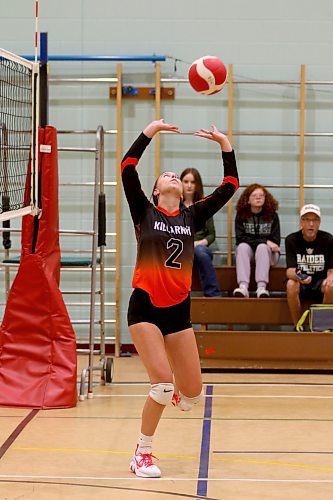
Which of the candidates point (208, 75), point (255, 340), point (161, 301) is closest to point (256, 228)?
point (255, 340)

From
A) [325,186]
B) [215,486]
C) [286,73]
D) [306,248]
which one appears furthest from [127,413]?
[286,73]

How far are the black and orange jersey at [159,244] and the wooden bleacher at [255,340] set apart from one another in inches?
140

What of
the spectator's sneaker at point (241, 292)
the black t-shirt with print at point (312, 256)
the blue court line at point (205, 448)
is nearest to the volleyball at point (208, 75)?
the blue court line at point (205, 448)

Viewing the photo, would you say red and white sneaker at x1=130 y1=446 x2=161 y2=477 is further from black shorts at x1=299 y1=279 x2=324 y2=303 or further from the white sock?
black shorts at x1=299 y1=279 x2=324 y2=303

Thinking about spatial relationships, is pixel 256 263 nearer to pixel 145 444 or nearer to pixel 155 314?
pixel 155 314

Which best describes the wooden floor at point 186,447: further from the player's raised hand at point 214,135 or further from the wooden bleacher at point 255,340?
the player's raised hand at point 214,135

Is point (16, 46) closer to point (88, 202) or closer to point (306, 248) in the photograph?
point (88, 202)

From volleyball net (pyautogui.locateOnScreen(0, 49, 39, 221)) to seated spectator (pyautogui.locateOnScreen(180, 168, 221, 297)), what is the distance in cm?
199

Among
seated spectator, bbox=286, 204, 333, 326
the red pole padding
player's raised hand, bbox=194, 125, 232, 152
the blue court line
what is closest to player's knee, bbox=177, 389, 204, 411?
the blue court line

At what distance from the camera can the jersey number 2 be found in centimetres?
532

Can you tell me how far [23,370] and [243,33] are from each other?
4.85 m

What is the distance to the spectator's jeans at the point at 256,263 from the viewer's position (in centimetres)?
936

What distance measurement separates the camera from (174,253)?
210 inches

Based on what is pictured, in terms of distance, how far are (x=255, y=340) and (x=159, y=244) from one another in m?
3.80
